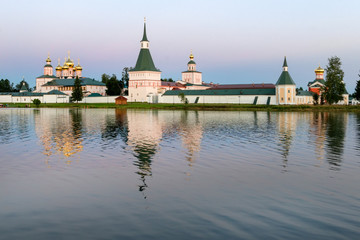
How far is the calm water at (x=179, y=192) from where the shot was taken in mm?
7414

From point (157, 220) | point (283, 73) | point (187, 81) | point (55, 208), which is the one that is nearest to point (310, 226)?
point (157, 220)

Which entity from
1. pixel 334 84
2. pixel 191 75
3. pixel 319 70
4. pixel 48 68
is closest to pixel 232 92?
pixel 334 84

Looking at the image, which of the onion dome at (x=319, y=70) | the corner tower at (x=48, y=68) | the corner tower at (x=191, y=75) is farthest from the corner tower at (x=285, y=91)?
the corner tower at (x=48, y=68)

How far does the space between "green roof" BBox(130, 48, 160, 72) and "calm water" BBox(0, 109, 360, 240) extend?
82.7 m

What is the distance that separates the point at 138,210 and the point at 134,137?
49.3 ft

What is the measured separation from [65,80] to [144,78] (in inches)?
1533

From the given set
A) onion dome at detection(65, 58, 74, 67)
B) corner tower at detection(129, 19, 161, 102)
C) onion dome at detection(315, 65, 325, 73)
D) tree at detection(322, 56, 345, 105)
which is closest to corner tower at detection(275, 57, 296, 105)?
tree at detection(322, 56, 345, 105)

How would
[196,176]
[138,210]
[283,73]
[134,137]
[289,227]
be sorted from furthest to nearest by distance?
[283,73]
[134,137]
[196,176]
[138,210]
[289,227]

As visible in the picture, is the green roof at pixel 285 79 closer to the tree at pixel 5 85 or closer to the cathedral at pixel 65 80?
the cathedral at pixel 65 80

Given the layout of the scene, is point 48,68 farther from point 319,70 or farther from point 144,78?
point 319,70

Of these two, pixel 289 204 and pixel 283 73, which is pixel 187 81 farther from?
pixel 289 204

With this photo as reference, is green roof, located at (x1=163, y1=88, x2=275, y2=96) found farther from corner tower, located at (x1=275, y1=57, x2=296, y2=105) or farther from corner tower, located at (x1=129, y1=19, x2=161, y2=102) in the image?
corner tower, located at (x1=129, y1=19, x2=161, y2=102)

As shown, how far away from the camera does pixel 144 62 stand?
329 feet

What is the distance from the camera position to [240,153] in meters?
16.9
